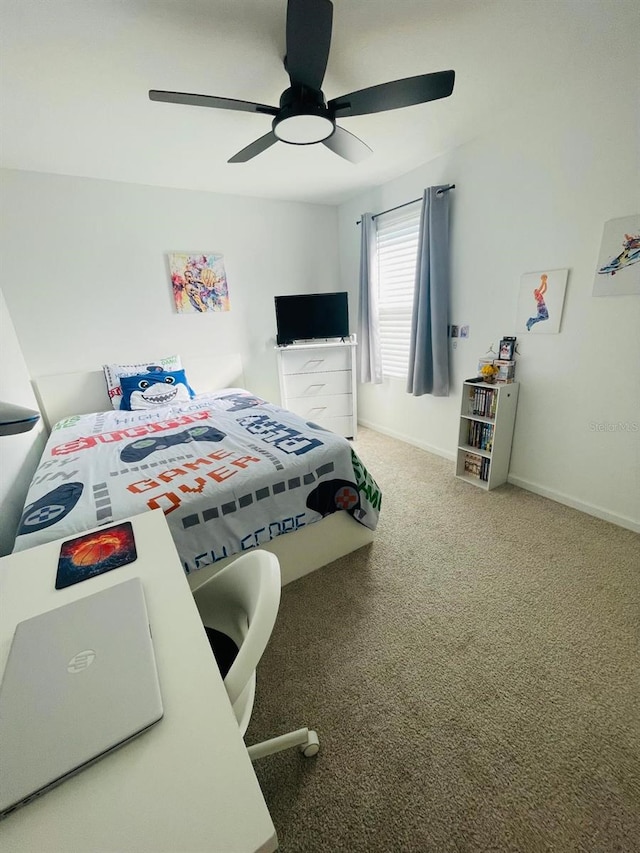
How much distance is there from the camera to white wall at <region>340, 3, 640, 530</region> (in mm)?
1756

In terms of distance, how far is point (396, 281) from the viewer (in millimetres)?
3299

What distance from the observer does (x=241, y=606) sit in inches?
36.7

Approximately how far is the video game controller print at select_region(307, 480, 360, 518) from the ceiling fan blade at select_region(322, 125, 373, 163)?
1.77 metres

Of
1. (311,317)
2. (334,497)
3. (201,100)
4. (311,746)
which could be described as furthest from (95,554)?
(311,317)

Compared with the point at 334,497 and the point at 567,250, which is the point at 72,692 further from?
the point at 567,250

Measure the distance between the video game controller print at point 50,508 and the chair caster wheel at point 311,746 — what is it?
118 centimetres

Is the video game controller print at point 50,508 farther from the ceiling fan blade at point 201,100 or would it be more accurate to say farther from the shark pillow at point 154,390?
the ceiling fan blade at point 201,100

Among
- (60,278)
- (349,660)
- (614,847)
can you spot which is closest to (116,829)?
(349,660)

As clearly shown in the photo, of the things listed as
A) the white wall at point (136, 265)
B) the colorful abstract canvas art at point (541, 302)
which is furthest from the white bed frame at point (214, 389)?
the colorful abstract canvas art at point (541, 302)

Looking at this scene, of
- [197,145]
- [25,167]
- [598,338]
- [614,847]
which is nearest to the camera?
[614,847]

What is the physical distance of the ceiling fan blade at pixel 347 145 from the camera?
5.76 ft

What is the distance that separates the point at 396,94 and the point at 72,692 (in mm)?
2156

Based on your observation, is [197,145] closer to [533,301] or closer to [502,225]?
[502,225]

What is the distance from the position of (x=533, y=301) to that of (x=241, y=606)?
248 centimetres
